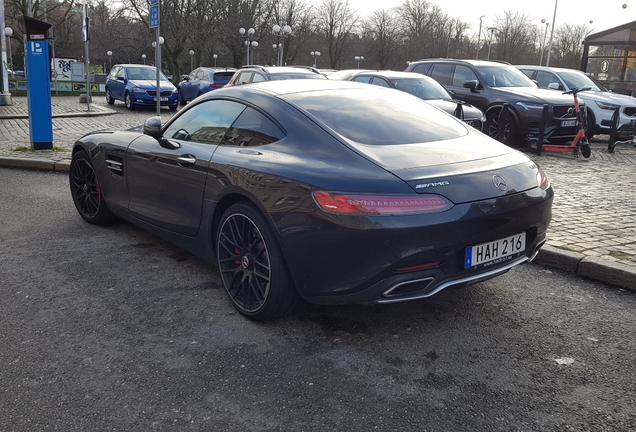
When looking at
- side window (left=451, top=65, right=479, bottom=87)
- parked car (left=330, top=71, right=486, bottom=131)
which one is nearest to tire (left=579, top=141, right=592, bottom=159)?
parked car (left=330, top=71, right=486, bottom=131)

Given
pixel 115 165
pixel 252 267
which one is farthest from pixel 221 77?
pixel 252 267

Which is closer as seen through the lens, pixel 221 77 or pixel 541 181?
pixel 541 181

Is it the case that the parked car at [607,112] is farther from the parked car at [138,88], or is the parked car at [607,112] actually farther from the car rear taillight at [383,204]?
the parked car at [138,88]

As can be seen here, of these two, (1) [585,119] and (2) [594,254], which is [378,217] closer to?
(2) [594,254]

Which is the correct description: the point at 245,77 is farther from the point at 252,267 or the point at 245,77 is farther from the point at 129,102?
the point at 252,267

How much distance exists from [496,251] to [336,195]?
1.00m

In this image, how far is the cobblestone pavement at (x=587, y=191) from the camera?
5.06 meters

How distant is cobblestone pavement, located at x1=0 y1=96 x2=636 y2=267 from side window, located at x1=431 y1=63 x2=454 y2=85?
318cm

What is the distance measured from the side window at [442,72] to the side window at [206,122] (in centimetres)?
987

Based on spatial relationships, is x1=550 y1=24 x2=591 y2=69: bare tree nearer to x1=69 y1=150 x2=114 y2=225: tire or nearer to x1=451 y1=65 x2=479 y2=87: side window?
x1=451 y1=65 x2=479 y2=87: side window

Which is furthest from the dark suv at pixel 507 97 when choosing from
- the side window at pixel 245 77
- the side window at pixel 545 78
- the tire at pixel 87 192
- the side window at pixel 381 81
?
Answer: the tire at pixel 87 192

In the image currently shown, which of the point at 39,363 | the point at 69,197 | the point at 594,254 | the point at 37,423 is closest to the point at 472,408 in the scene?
the point at 37,423

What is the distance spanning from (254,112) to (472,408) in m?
2.25

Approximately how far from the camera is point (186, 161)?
4137mm
